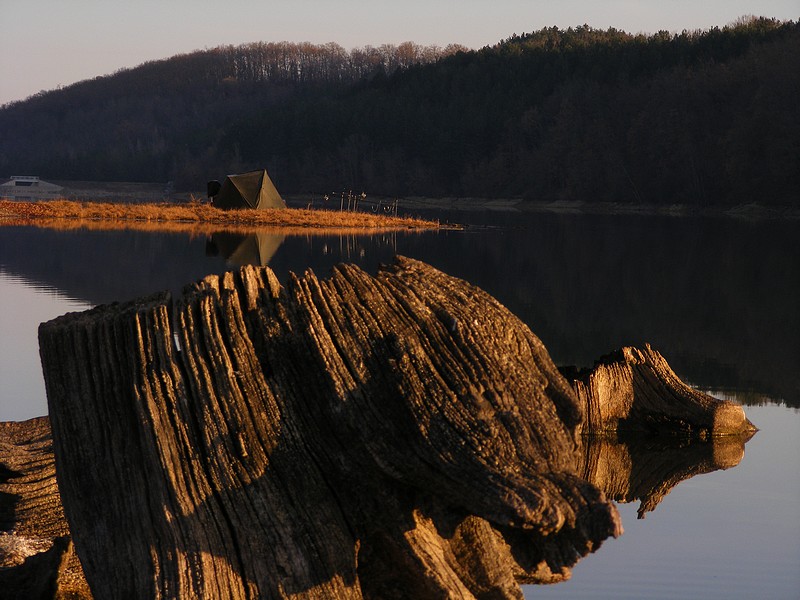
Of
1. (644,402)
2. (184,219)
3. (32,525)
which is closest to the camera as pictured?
(32,525)

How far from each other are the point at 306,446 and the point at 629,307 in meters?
18.5

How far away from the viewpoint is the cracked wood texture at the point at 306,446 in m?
4.58

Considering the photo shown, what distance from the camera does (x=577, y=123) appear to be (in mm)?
117188

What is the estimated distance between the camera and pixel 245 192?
5284cm

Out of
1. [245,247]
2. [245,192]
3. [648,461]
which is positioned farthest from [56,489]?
[245,192]

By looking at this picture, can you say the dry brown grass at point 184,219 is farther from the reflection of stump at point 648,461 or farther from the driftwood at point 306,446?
the driftwood at point 306,446

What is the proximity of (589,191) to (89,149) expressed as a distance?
113 m

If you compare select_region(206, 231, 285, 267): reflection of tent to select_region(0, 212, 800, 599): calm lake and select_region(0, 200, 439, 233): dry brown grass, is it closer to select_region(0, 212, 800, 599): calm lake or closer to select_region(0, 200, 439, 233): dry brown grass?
select_region(0, 212, 800, 599): calm lake

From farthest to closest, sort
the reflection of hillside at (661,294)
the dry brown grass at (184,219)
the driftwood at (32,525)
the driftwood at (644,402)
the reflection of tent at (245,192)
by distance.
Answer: the reflection of tent at (245,192), the dry brown grass at (184,219), the reflection of hillside at (661,294), the driftwood at (644,402), the driftwood at (32,525)

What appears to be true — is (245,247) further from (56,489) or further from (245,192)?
(56,489)

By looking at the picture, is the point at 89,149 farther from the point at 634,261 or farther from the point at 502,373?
the point at 502,373

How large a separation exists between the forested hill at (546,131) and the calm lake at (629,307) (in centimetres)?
3831

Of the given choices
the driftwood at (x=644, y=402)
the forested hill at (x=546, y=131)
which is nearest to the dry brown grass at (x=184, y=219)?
the driftwood at (x=644, y=402)

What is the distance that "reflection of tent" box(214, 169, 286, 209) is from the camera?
52531mm
